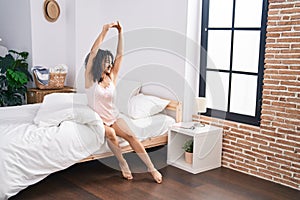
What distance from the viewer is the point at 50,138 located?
309 cm

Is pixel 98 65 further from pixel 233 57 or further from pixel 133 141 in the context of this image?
pixel 233 57

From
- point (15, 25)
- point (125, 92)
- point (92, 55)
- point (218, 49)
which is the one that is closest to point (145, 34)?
point (125, 92)

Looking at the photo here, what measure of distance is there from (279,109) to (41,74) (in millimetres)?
2774

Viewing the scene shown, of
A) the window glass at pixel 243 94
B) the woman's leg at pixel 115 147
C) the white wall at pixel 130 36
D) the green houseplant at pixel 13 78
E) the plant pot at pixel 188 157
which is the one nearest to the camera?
the woman's leg at pixel 115 147

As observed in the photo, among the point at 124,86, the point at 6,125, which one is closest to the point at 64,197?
the point at 6,125

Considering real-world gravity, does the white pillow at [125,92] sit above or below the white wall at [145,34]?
below

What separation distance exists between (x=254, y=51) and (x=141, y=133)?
138 cm

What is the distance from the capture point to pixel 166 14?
14.0 ft

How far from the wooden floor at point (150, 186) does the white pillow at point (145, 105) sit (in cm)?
53

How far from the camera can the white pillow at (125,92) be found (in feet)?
13.2

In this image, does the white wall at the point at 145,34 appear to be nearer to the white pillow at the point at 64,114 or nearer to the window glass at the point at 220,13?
the window glass at the point at 220,13

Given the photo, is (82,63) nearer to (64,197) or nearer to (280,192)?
(64,197)

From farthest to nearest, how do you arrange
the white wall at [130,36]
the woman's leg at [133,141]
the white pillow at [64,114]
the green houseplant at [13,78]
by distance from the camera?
1. the green houseplant at [13,78]
2. the white wall at [130,36]
3. the woman's leg at [133,141]
4. the white pillow at [64,114]

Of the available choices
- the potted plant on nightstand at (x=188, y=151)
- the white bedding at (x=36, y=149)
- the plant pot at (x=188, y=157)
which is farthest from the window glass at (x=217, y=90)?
the white bedding at (x=36, y=149)
